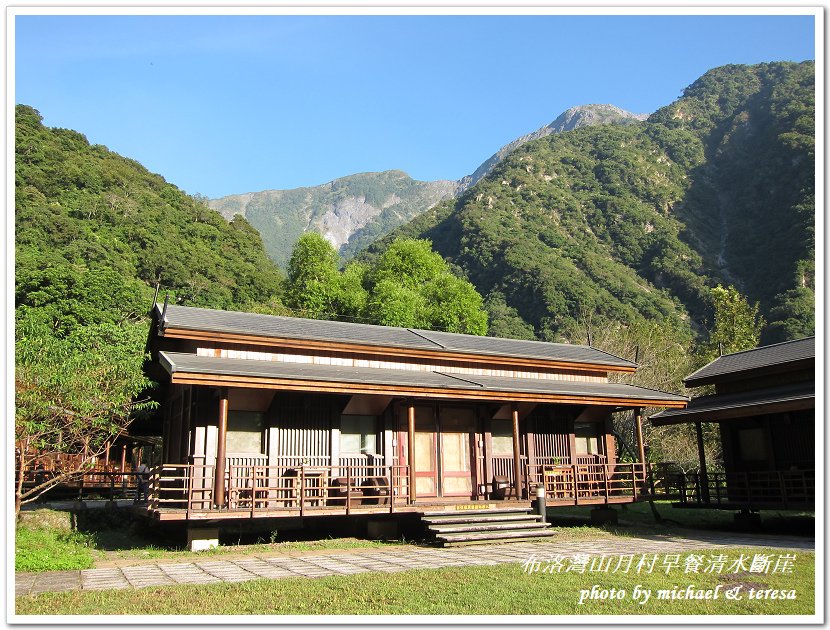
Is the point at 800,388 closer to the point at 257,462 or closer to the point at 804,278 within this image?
the point at 257,462

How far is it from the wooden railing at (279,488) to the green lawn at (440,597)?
4233 millimetres

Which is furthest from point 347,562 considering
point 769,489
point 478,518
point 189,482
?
point 769,489

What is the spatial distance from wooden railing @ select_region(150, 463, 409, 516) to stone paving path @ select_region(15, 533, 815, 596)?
1351mm

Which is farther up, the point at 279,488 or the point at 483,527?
the point at 279,488

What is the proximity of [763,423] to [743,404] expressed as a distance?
1.68m

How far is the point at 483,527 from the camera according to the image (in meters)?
13.9

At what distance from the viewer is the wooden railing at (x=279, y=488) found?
1312cm

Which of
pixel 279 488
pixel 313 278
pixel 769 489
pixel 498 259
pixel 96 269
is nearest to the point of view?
pixel 279 488

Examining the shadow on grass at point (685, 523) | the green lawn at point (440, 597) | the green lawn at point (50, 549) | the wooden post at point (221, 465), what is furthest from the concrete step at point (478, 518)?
the green lawn at point (50, 549)

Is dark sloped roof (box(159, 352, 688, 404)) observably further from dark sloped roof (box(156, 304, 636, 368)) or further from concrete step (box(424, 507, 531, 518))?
concrete step (box(424, 507, 531, 518))

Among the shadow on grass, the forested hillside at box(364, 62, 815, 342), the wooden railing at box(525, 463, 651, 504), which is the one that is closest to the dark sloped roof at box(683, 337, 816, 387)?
the shadow on grass

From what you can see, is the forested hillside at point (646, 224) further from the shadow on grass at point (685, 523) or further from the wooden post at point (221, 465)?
the wooden post at point (221, 465)

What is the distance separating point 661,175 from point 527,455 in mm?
79771

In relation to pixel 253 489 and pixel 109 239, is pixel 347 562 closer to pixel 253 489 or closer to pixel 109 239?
pixel 253 489
